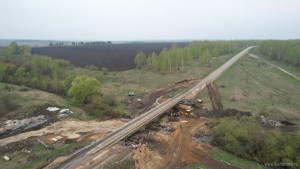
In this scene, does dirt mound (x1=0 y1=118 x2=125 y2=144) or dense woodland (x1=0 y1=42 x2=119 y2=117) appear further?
dense woodland (x1=0 y1=42 x2=119 y2=117)

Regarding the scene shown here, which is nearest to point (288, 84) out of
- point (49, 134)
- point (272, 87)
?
point (272, 87)

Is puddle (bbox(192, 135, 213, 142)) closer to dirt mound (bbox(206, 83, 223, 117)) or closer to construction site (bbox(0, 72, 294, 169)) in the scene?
construction site (bbox(0, 72, 294, 169))

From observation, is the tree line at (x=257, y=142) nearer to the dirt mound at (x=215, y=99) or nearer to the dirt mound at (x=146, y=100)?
the dirt mound at (x=215, y=99)

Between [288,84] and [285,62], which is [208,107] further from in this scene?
[285,62]

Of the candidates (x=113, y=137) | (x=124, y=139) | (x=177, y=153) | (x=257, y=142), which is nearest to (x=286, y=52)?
(x=257, y=142)

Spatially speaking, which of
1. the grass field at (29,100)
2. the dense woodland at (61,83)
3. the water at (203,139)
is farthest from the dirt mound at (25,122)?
the water at (203,139)

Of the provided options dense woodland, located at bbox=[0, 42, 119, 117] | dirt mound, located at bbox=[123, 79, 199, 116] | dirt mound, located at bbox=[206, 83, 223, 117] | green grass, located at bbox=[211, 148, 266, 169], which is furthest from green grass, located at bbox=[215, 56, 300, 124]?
dense woodland, located at bbox=[0, 42, 119, 117]

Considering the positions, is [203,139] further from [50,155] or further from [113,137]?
[50,155]
